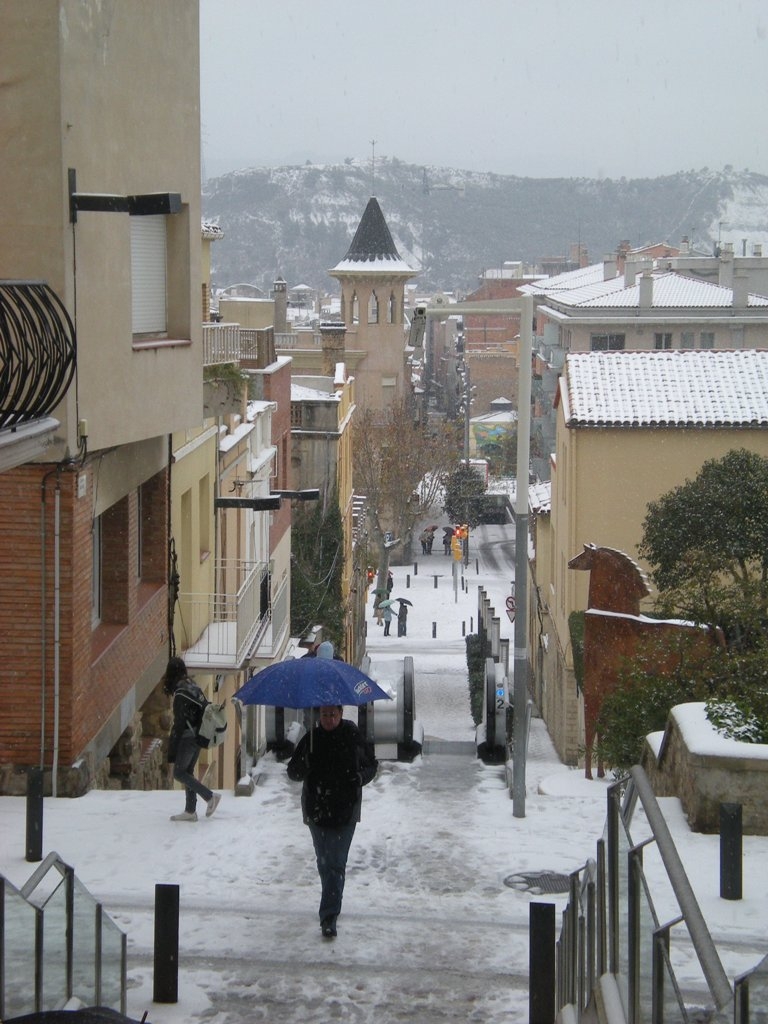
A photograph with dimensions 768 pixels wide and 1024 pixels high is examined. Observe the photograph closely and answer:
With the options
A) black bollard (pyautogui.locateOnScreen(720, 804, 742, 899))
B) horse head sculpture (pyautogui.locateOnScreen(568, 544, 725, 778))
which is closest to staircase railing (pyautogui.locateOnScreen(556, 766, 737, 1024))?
black bollard (pyautogui.locateOnScreen(720, 804, 742, 899))

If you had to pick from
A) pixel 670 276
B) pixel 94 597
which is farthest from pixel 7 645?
pixel 670 276

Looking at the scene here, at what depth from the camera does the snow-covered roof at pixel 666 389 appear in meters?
27.7

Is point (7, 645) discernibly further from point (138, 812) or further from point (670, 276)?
point (670, 276)

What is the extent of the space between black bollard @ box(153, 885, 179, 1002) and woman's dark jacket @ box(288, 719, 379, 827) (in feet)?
4.17

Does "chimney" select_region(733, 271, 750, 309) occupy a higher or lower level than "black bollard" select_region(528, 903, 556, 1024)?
higher

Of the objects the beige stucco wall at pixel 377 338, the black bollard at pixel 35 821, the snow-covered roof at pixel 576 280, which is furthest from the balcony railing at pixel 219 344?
the snow-covered roof at pixel 576 280

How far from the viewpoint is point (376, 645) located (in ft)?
154

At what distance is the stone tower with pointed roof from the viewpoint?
82.5 m

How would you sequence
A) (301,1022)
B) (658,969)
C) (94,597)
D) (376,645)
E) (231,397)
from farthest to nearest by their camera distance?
(376,645) → (231,397) → (94,597) → (301,1022) → (658,969)

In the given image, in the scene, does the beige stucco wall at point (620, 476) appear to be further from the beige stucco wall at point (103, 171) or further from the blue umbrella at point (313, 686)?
the blue umbrella at point (313, 686)

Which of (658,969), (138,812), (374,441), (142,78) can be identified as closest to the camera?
(658,969)

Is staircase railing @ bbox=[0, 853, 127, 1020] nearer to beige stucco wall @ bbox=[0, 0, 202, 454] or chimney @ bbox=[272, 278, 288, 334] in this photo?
beige stucco wall @ bbox=[0, 0, 202, 454]

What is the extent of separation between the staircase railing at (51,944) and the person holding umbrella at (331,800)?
2162 millimetres

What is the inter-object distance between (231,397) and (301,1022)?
12240 mm
